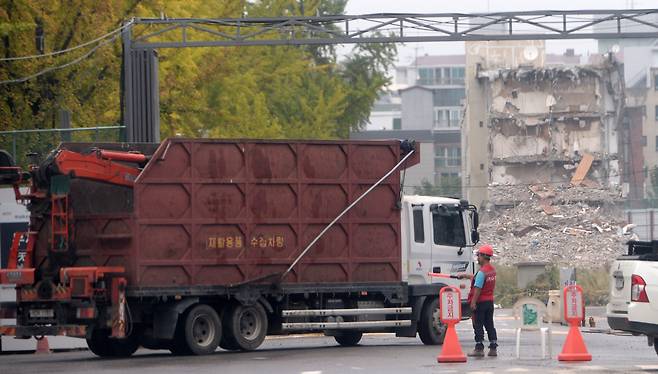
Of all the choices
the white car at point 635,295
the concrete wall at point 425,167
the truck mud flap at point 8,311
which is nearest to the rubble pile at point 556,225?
the concrete wall at point 425,167

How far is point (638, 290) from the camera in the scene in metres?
17.5

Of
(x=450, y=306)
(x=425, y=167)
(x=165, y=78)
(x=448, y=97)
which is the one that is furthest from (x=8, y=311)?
(x=448, y=97)

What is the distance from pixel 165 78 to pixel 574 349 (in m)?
19.3

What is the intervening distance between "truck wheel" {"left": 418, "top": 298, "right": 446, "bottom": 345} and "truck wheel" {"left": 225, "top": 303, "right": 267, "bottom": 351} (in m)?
3.40

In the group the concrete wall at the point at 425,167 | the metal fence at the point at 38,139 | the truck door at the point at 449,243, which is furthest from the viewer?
the concrete wall at the point at 425,167

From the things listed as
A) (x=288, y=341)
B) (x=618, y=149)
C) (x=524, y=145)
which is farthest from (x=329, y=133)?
→ (x=618, y=149)

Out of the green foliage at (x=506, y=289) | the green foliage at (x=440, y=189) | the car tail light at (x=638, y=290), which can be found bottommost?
the green foliage at (x=506, y=289)

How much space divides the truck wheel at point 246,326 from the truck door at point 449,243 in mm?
4156

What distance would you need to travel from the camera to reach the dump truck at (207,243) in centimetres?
2208

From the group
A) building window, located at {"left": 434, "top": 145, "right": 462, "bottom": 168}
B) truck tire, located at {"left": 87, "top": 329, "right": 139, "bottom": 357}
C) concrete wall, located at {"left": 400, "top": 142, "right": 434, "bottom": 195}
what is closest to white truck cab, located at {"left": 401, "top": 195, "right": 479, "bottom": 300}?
truck tire, located at {"left": 87, "top": 329, "right": 139, "bottom": 357}

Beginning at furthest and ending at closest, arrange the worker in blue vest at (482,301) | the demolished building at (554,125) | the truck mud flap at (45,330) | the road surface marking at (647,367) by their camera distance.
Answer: the demolished building at (554,125)
the truck mud flap at (45,330)
the worker in blue vest at (482,301)
the road surface marking at (647,367)

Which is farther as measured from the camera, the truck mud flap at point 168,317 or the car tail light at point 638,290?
the truck mud flap at point 168,317

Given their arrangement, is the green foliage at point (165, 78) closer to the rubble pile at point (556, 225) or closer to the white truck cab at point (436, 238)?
the white truck cab at point (436, 238)

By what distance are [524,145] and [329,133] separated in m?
50.8
